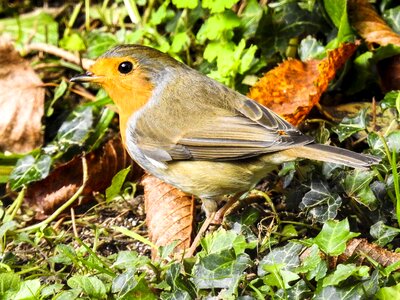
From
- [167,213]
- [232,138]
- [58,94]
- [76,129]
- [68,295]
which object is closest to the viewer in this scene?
[68,295]

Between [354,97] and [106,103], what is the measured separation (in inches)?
52.1

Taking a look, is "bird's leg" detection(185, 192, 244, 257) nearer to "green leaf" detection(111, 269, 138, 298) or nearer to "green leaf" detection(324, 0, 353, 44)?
"green leaf" detection(111, 269, 138, 298)

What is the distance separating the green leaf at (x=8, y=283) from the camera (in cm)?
335

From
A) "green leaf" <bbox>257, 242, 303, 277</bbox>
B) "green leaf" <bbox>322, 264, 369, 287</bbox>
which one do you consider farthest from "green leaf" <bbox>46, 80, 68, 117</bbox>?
"green leaf" <bbox>322, 264, 369, 287</bbox>

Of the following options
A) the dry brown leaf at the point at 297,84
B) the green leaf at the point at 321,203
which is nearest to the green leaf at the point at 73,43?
the dry brown leaf at the point at 297,84

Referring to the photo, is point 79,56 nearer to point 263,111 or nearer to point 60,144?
point 60,144

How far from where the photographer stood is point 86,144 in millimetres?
4613

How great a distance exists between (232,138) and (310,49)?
103 centimetres

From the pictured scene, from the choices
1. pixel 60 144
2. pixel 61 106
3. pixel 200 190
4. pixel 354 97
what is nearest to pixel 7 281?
pixel 200 190

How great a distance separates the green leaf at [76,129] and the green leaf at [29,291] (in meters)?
1.36

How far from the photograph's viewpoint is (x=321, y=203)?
11.9ft

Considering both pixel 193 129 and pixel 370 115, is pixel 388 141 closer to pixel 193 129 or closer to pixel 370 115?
pixel 370 115

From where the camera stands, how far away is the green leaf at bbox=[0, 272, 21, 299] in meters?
3.35

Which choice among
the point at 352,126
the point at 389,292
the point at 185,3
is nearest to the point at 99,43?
the point at 185,3
